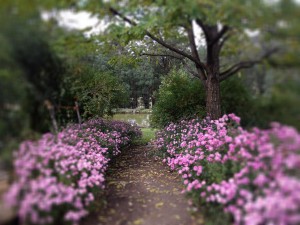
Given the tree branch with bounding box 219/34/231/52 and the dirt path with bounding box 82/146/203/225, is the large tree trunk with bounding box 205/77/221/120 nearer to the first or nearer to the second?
the tree branch with bounding box 219/34/231/52

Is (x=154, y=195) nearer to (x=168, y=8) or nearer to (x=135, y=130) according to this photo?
(x=168, y=8)

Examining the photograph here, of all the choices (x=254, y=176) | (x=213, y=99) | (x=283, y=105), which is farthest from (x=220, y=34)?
(x=254, y=176)

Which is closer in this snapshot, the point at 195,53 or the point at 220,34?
the point at 220,34

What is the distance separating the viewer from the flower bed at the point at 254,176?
2.58 meters

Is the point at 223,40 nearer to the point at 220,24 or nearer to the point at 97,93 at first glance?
the point at 220,24

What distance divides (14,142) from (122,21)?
11.3 feet

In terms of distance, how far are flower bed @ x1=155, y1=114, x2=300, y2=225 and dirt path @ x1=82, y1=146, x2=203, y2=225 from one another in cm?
45

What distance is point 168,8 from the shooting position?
467cm

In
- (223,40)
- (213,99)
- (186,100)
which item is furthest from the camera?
(186,100)

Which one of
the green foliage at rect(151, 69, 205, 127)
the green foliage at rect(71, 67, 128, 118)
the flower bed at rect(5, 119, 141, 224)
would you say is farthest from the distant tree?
the green foliage at rect(71, 67, 128, 118)

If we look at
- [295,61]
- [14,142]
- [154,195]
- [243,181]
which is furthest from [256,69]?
[14,142]

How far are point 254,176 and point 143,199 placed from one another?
2.17 meters

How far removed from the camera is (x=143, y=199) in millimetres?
4676

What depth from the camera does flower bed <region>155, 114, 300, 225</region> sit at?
258 centimetres
